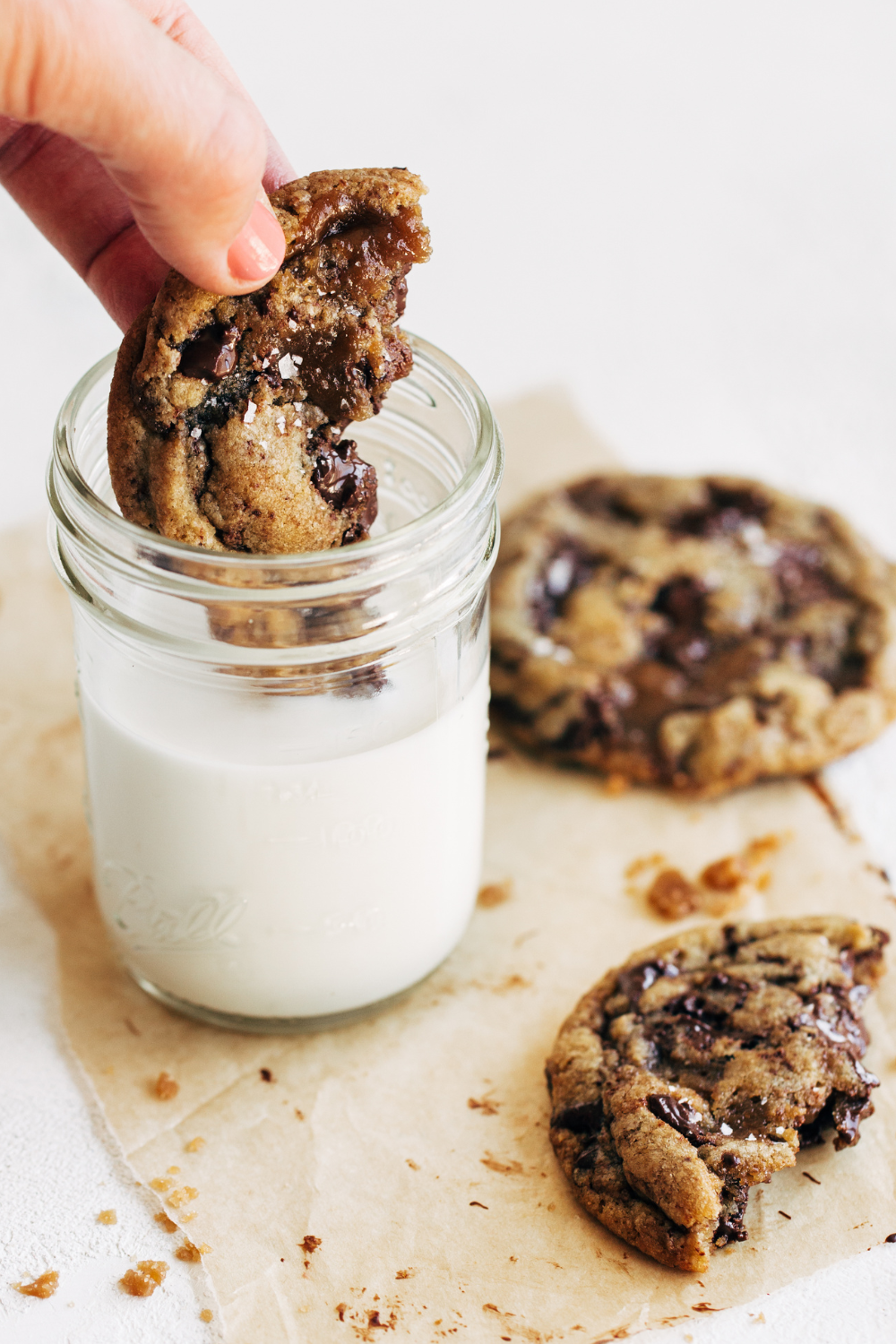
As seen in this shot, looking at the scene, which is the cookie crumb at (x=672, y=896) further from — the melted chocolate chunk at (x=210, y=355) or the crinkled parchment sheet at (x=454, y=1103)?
the melted chocolate chunk at (x=210, y=355)

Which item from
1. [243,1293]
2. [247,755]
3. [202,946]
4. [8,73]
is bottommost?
[243,1293]

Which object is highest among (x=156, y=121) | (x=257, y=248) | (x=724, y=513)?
(x=156, y=121)

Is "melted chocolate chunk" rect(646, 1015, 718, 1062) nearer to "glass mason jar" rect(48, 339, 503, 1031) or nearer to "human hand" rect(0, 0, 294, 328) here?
"glass mason jar" rect(48, 339, 503, 1031)

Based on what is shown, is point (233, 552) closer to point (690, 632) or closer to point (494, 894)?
point (494, 894)

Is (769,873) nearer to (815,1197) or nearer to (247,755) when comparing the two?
(815,1197)

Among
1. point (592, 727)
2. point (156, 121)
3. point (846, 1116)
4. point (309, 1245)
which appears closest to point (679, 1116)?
point (846, 1116)

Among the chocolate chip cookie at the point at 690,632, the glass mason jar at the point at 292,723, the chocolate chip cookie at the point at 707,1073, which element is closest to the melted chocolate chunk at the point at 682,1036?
the chocolate chip cookie at the point at 707,1073

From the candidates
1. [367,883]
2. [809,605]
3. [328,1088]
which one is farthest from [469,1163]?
[809,605]
